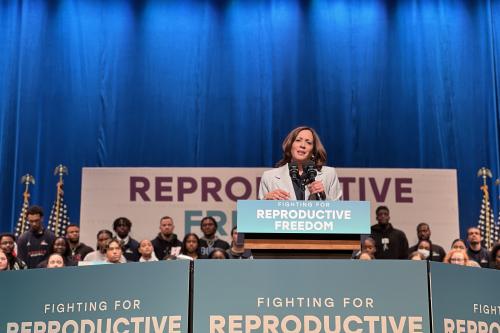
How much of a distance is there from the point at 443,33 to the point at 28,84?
5879 mm

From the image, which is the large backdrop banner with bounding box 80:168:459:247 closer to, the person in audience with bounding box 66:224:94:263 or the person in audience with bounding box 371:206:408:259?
the person in audience with bounding box 371:206:408:259

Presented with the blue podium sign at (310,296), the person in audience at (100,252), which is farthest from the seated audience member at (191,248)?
the blue podium sign at (310,296)

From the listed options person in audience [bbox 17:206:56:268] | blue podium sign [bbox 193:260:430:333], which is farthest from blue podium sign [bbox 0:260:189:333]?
person in audience [bbox 17:206:56:268]

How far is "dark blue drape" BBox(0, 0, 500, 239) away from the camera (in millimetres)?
11969

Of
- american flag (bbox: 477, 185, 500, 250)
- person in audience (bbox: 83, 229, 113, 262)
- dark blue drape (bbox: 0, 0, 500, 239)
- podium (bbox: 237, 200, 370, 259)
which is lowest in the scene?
podium (bbox: 237, 200, 370, 259)

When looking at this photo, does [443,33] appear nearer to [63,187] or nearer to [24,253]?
[63,187]

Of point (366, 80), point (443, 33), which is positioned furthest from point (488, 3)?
point (366, 80)

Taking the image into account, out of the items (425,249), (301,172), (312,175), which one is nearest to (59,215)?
(425,249)

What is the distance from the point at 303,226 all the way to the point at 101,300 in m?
0.99

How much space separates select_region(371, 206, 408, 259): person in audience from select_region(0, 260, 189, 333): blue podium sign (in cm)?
619

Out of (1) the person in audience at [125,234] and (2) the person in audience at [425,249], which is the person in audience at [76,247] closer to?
(1) the person in audience at [125,234]

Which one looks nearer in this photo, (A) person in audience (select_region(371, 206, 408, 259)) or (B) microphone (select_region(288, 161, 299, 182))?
(B) microphone (select_region(288, 161, 299, 182))

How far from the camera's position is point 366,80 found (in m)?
12.2

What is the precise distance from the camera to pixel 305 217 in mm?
3805
